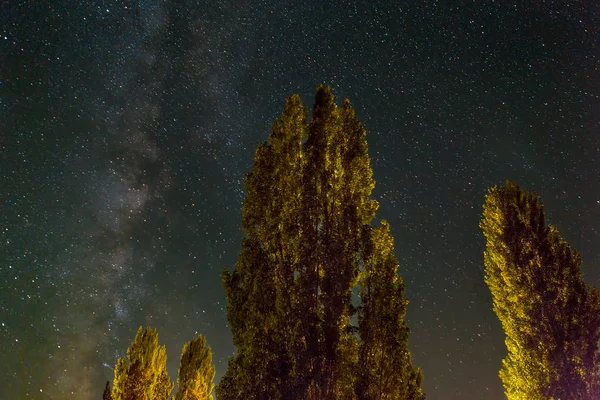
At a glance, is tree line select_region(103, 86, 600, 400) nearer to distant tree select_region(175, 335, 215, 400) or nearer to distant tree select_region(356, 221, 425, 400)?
distant tree select_region(356, 221, 425, 400)

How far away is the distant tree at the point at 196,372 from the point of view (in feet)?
39.3

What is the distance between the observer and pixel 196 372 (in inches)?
484

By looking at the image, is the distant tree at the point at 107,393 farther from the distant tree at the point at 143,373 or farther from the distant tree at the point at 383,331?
the distant tree at the point at 383,331

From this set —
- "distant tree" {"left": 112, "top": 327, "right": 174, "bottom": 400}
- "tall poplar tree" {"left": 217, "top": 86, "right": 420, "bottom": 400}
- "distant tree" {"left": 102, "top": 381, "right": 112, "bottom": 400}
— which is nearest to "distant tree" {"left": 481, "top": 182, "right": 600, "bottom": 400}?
"tall poplar tree" {"left": 217, "top": 86, "right": 420, "bottom": 400}

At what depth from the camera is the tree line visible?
5.95m

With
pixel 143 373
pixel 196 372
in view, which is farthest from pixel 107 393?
pixel 196 372

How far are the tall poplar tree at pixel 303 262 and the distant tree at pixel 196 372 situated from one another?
7065 mm

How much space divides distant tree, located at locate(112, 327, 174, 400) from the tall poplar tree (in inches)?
269

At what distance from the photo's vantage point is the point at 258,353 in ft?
19.8

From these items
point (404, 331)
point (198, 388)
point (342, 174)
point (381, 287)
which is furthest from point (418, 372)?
point (198, 388)

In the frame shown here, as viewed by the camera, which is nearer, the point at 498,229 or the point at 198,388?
the point at 498,229

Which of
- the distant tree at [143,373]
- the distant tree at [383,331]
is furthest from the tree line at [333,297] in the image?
the distant tree at [143,373]

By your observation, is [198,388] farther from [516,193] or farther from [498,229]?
[516,193]

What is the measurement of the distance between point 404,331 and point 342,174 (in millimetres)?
3024
